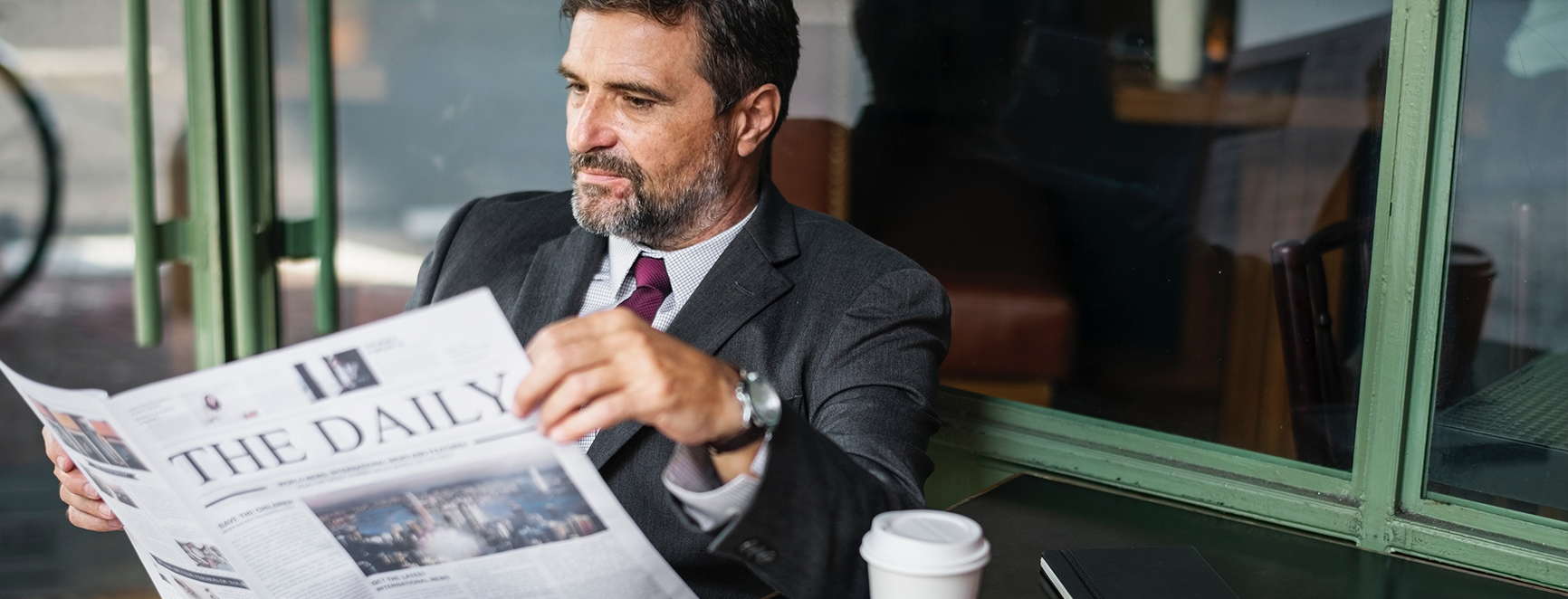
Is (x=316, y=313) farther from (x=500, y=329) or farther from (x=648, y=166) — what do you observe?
(x=500, y=329)

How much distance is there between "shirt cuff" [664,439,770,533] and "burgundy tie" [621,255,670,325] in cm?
53

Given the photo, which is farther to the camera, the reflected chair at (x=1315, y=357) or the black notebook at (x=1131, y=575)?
the reflected chair at (x=1315, y=357)

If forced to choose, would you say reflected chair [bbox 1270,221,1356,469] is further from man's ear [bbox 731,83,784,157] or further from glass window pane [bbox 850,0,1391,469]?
man's ear [bbox 731,83,784,157]

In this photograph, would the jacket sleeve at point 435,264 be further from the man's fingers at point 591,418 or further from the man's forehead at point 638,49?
the man's fingers at point 591,418

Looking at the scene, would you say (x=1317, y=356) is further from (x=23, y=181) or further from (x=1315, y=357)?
(x=23, y=181)

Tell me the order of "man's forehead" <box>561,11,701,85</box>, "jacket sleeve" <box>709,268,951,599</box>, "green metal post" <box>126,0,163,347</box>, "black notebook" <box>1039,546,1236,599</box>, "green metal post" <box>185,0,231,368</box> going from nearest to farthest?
"jacket sleeve" <box>709,268,951,599</box> → "black notebook" <box>1039,546,1236,599</box> → "man's forehead" <box>561,11,701,85</box> → "green metal post" <box>126,0,163,347</box> → "green metal post" <box>185,0,231,368</box>

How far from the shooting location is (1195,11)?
61.4 inches

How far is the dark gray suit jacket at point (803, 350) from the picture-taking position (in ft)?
3.20

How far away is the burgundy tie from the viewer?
4.88 feet

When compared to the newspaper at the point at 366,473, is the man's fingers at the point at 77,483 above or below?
below

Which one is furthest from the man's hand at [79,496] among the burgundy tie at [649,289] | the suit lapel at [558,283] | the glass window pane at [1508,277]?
the glass window pane at [1508,277]

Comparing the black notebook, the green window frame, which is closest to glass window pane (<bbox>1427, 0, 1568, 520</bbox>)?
the green window frame

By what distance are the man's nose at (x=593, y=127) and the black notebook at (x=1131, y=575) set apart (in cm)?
72

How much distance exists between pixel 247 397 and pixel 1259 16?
1.27 metres
